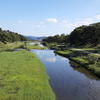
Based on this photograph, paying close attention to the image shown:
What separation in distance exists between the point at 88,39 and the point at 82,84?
54.2m

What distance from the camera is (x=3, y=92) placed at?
1227cm

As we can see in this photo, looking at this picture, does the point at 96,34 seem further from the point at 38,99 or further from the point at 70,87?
the point at 38,99

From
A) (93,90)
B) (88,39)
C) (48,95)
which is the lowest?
(93,90)

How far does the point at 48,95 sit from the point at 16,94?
4601mm

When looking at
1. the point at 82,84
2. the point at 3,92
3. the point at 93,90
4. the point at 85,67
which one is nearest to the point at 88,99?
the point at 93,90

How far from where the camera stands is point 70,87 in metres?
16.4

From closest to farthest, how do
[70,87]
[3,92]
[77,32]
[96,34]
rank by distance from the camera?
[3,92], [70,87], [96,34], [77,32]

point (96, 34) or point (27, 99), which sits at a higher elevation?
point (96, 34)

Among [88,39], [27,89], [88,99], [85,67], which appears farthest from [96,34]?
[27,89]

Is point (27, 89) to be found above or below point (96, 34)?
below

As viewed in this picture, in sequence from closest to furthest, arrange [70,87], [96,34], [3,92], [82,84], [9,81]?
[3,92] < [9,81] < [70,87] < [82,84] < [96,34]

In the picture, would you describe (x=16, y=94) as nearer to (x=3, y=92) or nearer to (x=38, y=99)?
(x=3, y=92)

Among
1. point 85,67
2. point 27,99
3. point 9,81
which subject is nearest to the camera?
point 27,99

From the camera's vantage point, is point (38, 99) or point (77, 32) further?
point (77, 32)
